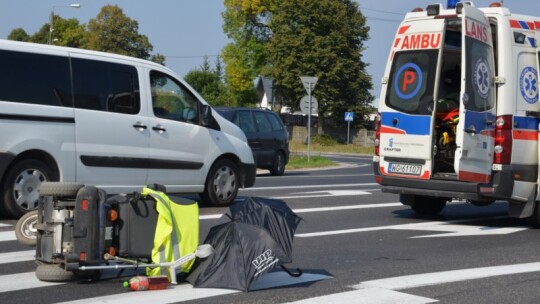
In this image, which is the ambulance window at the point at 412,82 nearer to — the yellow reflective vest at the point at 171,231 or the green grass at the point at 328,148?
the yellow reflective vest at the point at 171,231

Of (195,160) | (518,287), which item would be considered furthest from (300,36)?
(518,287)

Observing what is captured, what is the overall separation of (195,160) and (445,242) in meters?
3.93

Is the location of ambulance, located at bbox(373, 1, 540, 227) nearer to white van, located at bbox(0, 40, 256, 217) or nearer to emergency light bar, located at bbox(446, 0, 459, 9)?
emergency light bar, located at bbox(446, 0, 459, 9)

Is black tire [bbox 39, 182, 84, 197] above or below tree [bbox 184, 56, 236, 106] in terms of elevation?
below

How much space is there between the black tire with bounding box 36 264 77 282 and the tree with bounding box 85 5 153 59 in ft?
242

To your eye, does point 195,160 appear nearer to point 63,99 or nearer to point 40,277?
point 63,99

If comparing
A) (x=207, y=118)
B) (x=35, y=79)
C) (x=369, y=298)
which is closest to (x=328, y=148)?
(x=207, y=118)

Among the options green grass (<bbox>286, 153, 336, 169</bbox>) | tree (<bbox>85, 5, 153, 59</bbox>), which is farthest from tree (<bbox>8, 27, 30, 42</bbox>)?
green grass (<bbox>286, 153, 336, 169</bbox>)

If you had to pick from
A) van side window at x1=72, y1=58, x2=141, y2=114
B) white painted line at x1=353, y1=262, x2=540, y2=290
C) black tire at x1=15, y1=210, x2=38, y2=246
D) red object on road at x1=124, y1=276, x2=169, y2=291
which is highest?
van side window at x1=72, y1=58, x2=141, y2=114

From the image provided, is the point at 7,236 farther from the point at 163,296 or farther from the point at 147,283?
the point at 163,296

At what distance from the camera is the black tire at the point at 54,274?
706cm

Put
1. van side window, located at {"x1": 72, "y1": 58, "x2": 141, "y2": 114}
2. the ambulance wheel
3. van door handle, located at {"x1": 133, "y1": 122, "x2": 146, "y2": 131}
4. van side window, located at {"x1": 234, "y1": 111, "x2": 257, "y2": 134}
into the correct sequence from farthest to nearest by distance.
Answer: van side window, located at {"x1": 234, "y1": 111, "x2": 257, "y2": 134} → the ambulance wheel → van door handle, located at {"x1": 133, "y1": 122, "x2": 146, "y2": 131} → van side window, located at {"x1": 72, "y1": 58, "x2": 141, "y2": 114}

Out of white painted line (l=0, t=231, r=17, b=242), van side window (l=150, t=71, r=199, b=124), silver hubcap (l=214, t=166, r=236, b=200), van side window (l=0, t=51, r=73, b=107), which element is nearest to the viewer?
white painted line (l=0, t=231, r=17, b=242)

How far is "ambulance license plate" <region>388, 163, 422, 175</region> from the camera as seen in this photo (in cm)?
1196
